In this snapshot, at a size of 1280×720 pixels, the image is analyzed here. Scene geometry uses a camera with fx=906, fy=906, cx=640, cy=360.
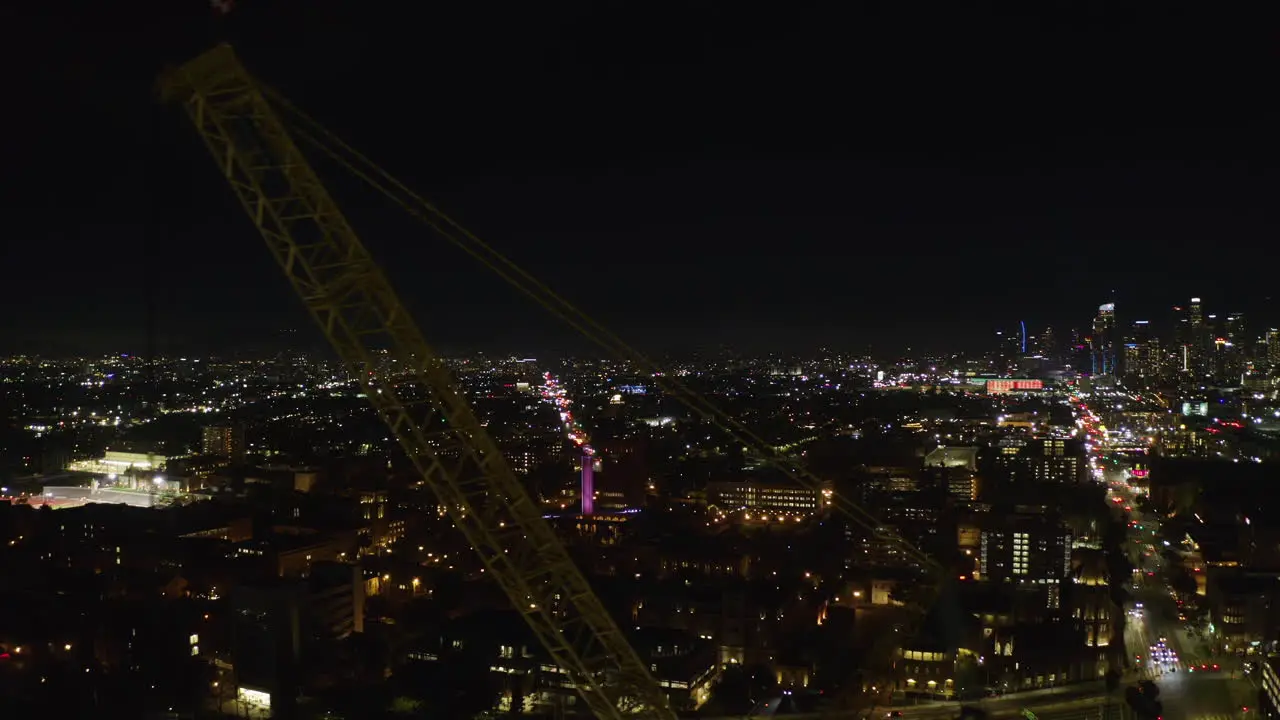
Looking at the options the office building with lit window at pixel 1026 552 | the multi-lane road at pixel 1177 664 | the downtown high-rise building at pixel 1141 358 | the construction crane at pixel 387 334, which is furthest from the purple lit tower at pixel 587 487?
the downtown high-rise building at pixel 1141 358

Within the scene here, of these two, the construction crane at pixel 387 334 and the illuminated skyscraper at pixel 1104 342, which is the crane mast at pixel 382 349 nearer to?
the construction crane at pixel 387 334

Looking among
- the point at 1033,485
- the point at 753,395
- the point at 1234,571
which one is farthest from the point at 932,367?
the point at 1234,571

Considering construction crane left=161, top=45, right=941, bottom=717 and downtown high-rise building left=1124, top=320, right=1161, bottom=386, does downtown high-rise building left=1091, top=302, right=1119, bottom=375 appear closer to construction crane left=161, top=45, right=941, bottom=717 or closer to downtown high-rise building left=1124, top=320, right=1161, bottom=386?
downtown high-rise building left=1124, top=320, right=1161, bottom=386

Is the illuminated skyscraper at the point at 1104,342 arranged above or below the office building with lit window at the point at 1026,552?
above

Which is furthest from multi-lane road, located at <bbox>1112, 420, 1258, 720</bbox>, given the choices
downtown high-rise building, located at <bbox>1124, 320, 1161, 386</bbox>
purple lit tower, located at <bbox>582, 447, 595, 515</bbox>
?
downtown high-rise building, located at <bbox>1124, 320, 1161, 386</bbox>

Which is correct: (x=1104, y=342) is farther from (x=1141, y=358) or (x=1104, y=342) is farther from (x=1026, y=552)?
(x=1026, y=552)

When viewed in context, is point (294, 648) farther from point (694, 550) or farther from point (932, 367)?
point (932, 367)
